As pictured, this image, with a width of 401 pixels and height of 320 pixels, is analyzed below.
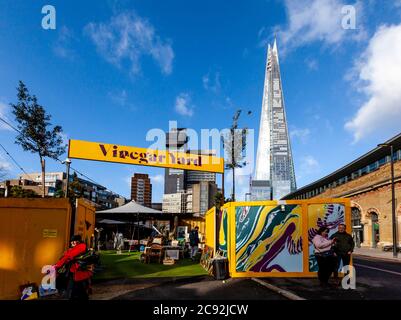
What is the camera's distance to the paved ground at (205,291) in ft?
25.9

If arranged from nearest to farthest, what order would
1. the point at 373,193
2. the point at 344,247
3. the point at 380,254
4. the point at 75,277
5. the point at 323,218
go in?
the point at 75,277
the point at 344,247
the point at 323,218
the point at 380,254
the point at 373,193

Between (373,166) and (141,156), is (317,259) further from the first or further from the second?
(373,166)

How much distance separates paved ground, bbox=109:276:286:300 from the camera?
7.88m

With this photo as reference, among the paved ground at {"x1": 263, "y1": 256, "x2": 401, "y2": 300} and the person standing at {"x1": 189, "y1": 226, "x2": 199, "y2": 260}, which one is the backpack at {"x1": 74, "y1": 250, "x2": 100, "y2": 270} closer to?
the paved ground at {"x1": 263, "y1": 256, "x2": 401, "y2": 300}

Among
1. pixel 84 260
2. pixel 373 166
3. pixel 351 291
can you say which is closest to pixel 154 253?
pixel 351 291

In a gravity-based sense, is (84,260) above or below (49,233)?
below

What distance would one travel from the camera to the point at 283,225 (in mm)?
11203

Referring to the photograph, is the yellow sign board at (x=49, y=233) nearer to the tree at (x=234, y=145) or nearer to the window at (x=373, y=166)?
the tree at (x=234, y=145)

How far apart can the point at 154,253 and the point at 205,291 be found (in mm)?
7486

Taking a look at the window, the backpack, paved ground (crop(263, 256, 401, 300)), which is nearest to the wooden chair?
paved ground (crop(263, 256, 401, 300))

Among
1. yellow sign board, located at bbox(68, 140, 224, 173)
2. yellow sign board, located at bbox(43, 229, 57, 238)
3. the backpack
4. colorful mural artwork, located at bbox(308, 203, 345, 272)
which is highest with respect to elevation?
yellow sign board, located at bbox(68, 140, 224, 173)

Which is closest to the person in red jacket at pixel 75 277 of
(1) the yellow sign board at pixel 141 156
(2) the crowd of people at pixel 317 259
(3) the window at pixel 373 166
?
(2) the crowd of people at pixel 317 259

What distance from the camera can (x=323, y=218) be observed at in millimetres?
11117
